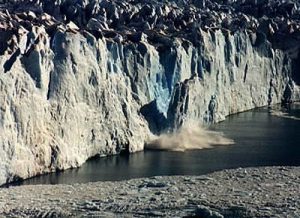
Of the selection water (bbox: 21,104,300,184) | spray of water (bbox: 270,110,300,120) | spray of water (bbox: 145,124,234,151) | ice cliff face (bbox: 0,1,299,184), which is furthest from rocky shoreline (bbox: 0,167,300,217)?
spray of water (bbox: 270,110,300,120)

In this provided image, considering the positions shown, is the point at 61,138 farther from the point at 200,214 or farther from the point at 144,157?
the point at 200,214

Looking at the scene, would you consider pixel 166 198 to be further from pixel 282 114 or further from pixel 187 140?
pixel 282 114

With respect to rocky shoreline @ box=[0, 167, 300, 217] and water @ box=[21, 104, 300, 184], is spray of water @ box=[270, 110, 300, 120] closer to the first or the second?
water @ box=[21, 104, 300, 184]

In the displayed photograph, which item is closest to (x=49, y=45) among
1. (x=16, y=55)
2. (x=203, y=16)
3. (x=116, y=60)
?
(x=16, y=55)

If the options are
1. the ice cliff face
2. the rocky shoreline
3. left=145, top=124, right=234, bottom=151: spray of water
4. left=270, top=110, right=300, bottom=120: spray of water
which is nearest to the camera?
the rocky shoreline

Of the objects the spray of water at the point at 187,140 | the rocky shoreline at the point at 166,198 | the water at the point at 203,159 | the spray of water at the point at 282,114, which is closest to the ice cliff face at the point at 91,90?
the spray of water at the point at 187,140

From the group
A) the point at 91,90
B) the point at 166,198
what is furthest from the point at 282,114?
the point at 166,198

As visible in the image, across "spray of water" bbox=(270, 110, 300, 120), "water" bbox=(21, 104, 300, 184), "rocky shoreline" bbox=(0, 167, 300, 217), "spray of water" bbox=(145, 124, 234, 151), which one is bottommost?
"rocky shoreline" bbox=(0, 167, 300, 217)
